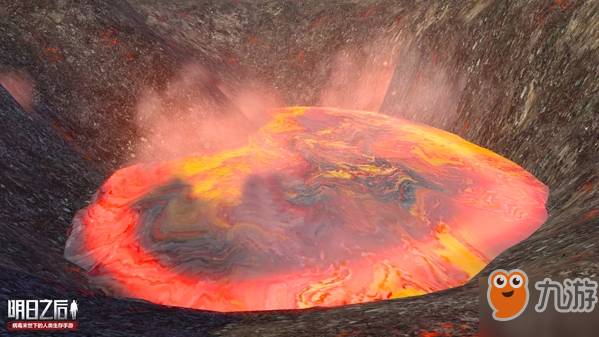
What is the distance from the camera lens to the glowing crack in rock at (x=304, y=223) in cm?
1023

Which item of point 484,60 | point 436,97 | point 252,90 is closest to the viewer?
point 484,60

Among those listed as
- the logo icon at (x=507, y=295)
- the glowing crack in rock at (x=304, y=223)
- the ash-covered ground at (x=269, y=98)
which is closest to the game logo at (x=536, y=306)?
the logo icon at (x=507, y=295)

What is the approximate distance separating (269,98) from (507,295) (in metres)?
21.3

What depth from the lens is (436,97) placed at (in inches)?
784

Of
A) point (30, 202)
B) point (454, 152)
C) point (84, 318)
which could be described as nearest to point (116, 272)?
point (30, 202)

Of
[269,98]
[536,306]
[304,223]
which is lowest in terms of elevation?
[536,306]

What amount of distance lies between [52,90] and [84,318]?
37.0 ft

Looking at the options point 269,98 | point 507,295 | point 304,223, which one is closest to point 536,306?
point 507,295

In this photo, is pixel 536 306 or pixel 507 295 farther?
pixel 507 295

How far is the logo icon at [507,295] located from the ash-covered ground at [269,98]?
47 centimetres

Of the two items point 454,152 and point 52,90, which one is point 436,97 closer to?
point 454,152

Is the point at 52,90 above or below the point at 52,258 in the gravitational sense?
above

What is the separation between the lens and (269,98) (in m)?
25.9

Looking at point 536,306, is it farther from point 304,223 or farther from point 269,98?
point 269,98
